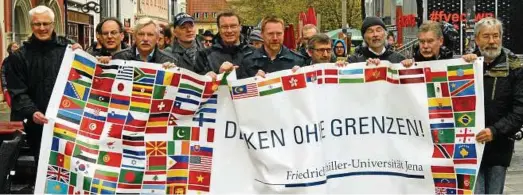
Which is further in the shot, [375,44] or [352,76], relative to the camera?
[375,44]

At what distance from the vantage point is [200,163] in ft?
18.6

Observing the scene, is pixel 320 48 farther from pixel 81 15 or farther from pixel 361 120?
pixel 81 15

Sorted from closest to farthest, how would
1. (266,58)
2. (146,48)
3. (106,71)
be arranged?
1. (106,71)
2. (146,48)
3. (266,58)

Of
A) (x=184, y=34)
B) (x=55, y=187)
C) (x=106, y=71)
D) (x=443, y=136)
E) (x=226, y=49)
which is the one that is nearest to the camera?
(x=55, y=187)

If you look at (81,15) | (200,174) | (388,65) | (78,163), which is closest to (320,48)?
(388,65)

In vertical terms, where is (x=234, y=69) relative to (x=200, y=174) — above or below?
above

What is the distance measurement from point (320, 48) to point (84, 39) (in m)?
32.4

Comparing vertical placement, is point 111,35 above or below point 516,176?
above

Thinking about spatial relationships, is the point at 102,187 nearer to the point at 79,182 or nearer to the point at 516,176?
the point at 79,182

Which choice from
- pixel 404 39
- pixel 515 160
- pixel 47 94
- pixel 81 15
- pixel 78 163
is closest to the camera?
pixel 78 163

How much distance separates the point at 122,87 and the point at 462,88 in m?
2.47

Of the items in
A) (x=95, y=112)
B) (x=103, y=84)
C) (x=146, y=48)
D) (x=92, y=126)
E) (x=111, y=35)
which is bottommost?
(x=92, y=126)

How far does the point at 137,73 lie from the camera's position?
5.71m

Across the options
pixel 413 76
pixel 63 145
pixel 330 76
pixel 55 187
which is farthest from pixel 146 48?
pixel 413 76
